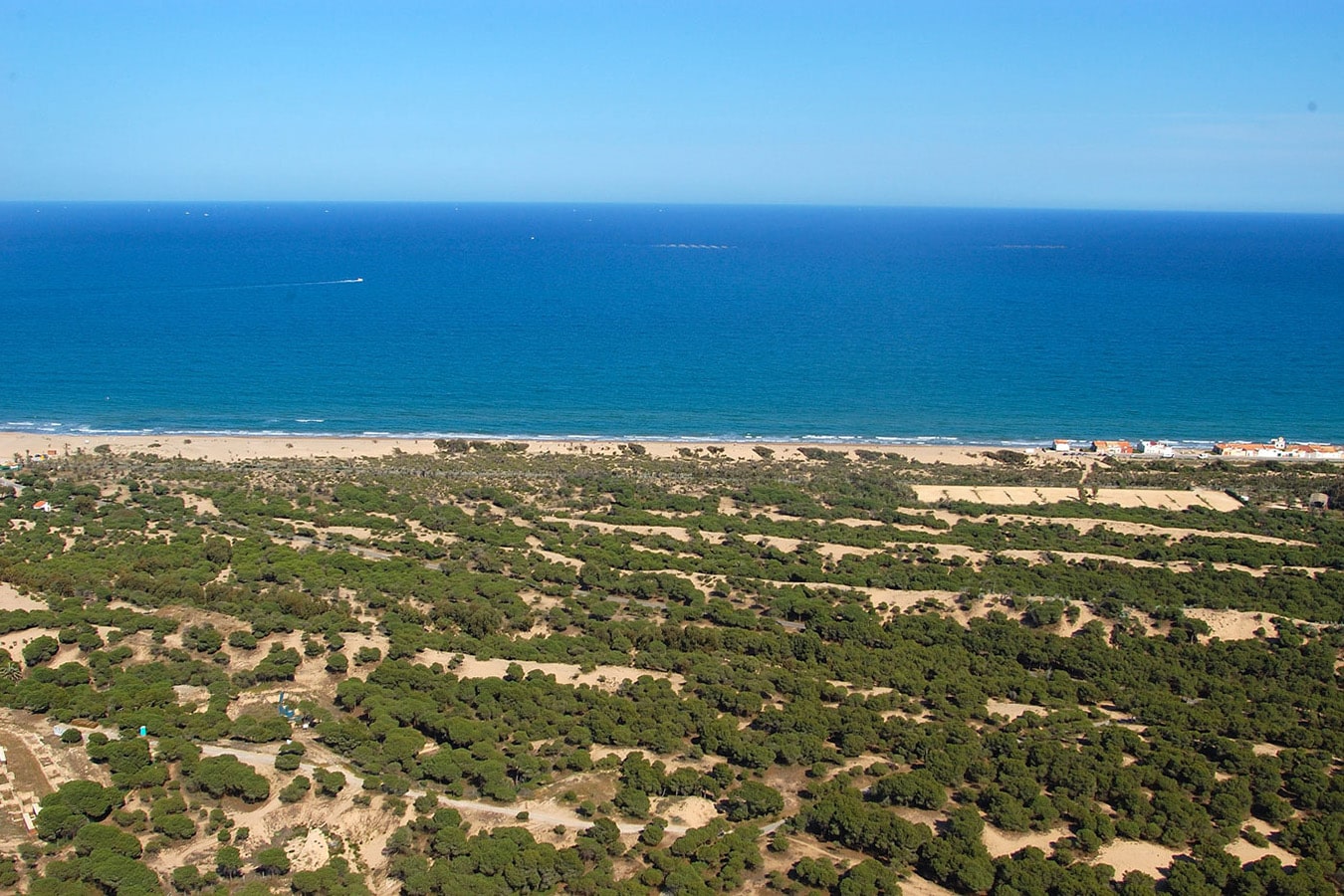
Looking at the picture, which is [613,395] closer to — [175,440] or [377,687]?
[175,440]

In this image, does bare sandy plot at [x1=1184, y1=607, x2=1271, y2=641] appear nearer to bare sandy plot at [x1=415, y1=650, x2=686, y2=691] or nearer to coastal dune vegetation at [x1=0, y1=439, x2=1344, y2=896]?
coastal dune vegetation at [x1=0, y1=439, x2=1344, y2=896]

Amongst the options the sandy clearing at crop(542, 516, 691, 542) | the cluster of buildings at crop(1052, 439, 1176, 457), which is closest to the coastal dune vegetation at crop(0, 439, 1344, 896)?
the sandy clearing at crop(542, 516, 691, 542)

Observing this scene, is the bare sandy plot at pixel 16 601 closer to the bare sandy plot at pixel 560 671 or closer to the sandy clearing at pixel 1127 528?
the bare sandy plot at pixel 560 671

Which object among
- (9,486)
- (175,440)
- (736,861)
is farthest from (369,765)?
(175,440)

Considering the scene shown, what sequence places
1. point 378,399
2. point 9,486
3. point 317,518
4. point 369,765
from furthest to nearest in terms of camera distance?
1. point 378,399
2. point 9,486
3. point 317,518
4. point 369,765

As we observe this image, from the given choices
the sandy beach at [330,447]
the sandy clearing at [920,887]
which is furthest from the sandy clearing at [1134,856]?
the sandy beach at [330,447]

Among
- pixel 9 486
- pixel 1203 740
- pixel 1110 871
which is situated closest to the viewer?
pixel 1110 871
